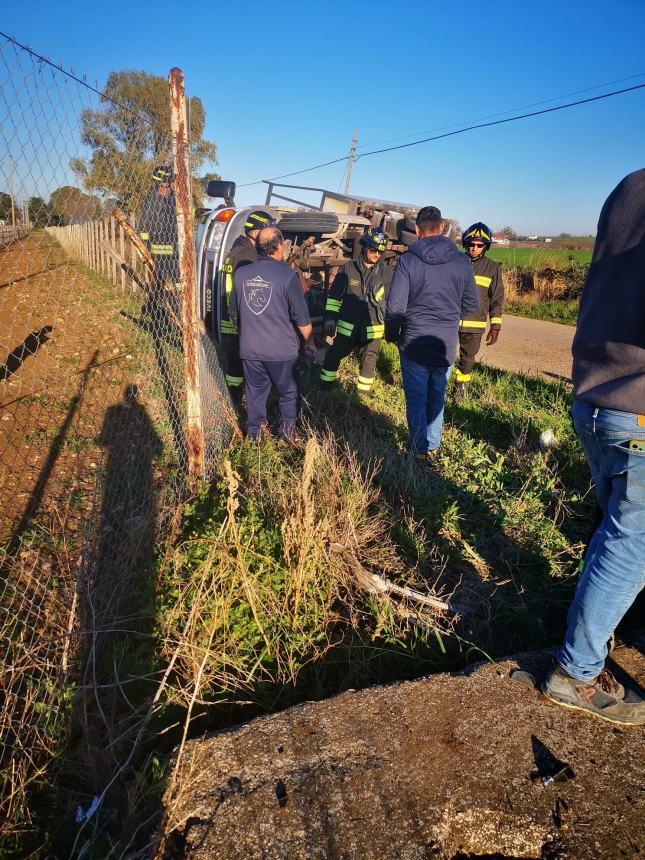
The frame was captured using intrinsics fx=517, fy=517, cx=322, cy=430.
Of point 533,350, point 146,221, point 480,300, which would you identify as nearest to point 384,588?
point 480,300

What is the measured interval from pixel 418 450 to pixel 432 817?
2.98 m

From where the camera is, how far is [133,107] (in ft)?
10.0

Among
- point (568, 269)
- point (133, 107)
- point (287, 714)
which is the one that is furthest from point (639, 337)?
point (568, 269)

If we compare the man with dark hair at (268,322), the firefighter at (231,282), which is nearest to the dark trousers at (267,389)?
the man with dark hair at (268,322)

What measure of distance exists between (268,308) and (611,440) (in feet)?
10.3

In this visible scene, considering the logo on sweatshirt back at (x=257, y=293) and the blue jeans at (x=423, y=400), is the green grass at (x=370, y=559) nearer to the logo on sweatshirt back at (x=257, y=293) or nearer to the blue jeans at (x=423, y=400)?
the blue jeans at (x=423, y=400)

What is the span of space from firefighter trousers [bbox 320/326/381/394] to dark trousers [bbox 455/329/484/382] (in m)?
0.96

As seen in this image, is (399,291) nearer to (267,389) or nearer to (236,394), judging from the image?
(267,389)

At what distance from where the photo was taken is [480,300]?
5.80m

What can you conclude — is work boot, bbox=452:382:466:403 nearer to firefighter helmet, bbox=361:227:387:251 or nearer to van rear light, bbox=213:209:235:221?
firefighter helmet, bbox=361:227:387:251

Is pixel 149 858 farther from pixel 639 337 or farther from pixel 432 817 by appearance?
pixel 639 337

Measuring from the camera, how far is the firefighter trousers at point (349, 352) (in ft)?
19.5

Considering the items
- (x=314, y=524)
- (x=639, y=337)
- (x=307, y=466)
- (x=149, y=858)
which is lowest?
(x=149, y=858)

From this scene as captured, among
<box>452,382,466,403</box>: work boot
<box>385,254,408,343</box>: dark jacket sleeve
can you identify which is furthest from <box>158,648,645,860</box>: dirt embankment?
<box>452,382,466,403</box>: work boot
